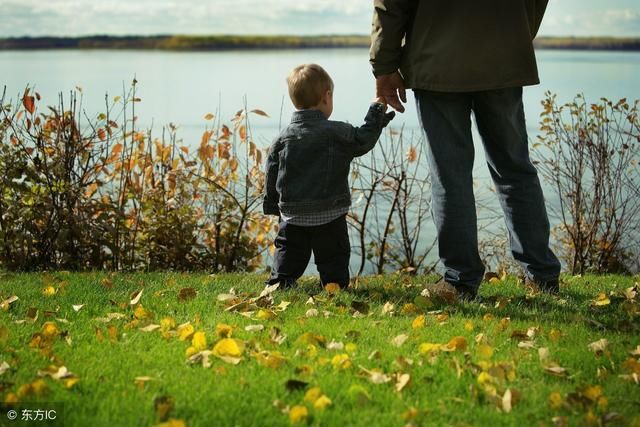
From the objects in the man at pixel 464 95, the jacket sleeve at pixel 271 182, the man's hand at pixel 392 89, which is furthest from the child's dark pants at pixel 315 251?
the man's hand at pixel 392 89

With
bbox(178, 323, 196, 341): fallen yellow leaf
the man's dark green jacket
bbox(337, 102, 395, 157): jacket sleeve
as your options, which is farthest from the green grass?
the man's dark green jacket

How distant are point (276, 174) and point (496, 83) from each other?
48.0 inches

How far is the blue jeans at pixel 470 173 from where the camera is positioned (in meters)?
4.31

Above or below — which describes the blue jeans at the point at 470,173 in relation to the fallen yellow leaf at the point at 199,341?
above

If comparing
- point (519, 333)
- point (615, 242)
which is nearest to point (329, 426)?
point (519, 333)

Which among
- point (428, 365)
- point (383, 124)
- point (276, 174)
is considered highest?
point (383, 124)

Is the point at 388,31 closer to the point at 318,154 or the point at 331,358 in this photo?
the point at 318,154

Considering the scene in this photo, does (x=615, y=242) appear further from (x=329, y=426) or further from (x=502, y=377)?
(x=329, y=426)

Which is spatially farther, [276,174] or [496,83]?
[276,174]

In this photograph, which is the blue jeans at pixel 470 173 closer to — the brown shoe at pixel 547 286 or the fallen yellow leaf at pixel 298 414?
the brown shoe at pixel 547 286

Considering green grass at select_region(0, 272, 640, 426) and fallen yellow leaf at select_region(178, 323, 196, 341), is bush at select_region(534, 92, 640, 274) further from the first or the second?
fallen yellow leaf at select_region(178, 323, 196, 341)

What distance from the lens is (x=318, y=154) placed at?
179 inches

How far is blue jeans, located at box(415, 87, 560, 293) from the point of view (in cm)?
431

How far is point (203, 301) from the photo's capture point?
14.5 feet
